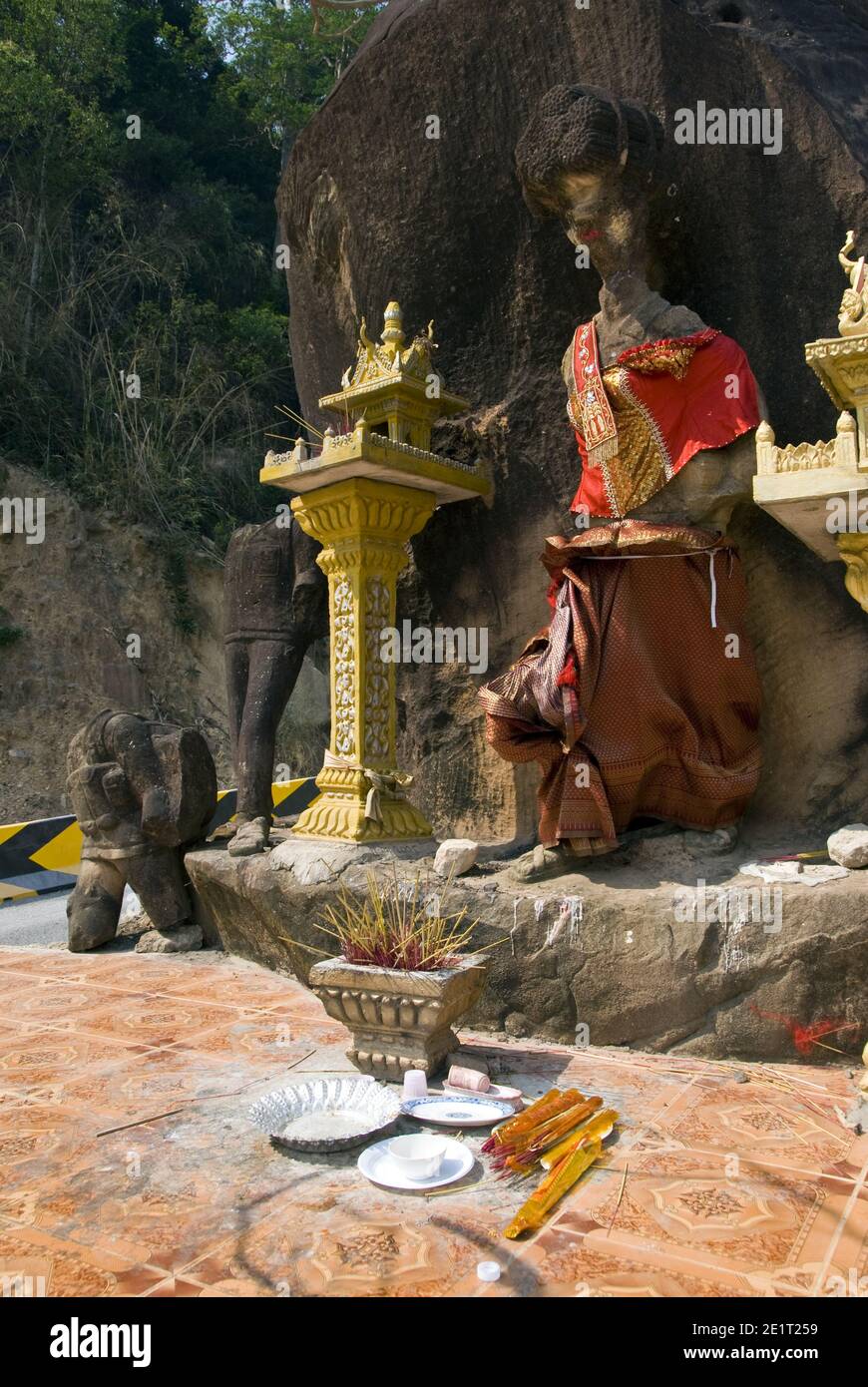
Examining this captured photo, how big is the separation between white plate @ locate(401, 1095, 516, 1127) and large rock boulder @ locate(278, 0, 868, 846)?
2063 mm

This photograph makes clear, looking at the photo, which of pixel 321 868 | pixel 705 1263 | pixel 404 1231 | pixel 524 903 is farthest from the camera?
pixel 321 868

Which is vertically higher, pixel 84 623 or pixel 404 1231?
pixel 84 623

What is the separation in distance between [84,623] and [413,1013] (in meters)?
14.2

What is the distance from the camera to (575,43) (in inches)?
227

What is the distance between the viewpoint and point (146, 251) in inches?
757

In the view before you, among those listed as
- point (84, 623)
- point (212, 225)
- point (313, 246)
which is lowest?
point (84, 623)

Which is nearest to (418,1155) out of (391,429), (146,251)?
(391,429)

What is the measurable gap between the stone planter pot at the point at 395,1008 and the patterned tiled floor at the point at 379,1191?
268mm

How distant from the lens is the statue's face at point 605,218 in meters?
5.06

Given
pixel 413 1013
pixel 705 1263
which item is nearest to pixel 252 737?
pixel 413 1013

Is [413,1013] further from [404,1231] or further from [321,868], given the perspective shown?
[321,868]

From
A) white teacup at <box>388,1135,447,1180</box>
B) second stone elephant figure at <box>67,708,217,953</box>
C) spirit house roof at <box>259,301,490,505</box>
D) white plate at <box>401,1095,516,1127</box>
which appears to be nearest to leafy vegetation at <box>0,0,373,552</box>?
second stone elephant figure at <box>67,708,217,953</box>

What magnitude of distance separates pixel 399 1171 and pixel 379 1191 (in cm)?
9

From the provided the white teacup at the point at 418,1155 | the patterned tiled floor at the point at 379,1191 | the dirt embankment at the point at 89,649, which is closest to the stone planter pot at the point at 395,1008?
the patterned tiled floor at the point at 379,1191
